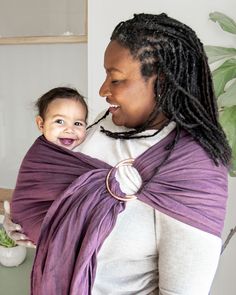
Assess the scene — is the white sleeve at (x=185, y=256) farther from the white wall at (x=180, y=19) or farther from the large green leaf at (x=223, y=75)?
the white wall at (x=180, y=19)

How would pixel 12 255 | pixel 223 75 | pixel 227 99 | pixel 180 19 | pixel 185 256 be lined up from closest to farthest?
pixel 185 256 → pixel 227 99 → pixel 223 75 → pixel 180 19 → pixel 12 255

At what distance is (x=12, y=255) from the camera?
5.35 ft

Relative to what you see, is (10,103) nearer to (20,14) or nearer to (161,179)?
(20,14)

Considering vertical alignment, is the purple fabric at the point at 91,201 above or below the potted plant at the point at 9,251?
above

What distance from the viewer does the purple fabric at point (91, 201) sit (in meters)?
0.63

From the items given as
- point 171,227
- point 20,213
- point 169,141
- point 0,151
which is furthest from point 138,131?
point 0,151

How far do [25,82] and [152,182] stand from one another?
1699mm

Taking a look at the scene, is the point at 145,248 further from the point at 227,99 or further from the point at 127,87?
the point at 227,99

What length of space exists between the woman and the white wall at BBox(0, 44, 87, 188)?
132 centimetres

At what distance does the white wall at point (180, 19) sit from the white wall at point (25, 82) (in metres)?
0.25

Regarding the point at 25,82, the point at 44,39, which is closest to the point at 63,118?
the point at 44,39

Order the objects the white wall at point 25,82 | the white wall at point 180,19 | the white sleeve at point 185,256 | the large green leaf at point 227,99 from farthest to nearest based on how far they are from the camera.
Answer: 1. the white wall at point 25,82
2. the white wall at point 180,19
3. the large green leaf at point 227,99
4. the white sleeve at point 185,256

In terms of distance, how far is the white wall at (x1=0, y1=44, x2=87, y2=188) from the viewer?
1.98 meters

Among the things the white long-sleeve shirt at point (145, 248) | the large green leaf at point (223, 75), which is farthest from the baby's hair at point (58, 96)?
the large green leaf at point (223, 75)
